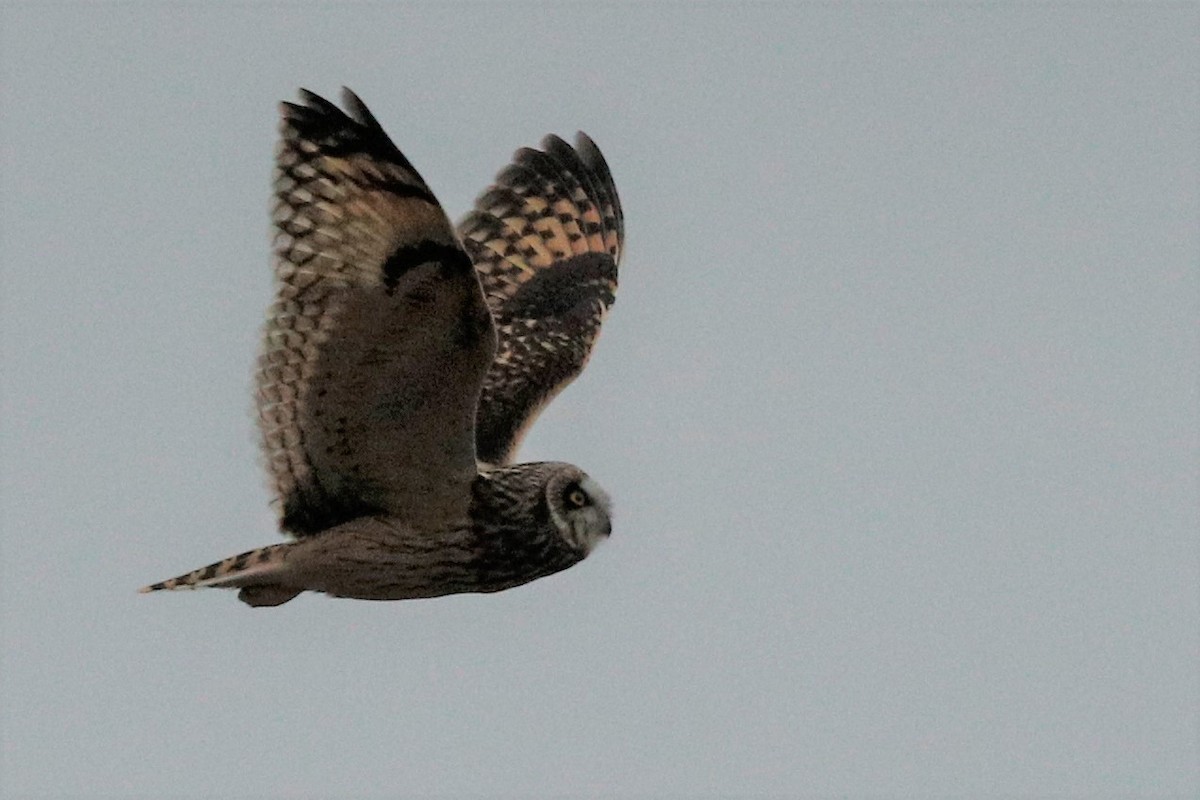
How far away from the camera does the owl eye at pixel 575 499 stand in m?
7.58

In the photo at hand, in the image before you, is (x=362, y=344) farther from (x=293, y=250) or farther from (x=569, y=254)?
(x=569, y=254)

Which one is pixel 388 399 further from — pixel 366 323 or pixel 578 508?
pixel 578 508

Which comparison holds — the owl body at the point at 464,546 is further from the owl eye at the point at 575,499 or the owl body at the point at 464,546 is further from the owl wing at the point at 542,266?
the owl wing at the point at 542,266

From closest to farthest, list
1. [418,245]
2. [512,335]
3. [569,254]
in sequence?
1. [418,245]
2. [512,335]
3. [569,254]

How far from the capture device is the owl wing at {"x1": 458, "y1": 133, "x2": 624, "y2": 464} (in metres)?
8.52

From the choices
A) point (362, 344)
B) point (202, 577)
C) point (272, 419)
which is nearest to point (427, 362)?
point (362, 344)

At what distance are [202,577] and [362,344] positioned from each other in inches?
45.2

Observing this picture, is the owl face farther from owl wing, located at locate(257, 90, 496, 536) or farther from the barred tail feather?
the barred tail feather

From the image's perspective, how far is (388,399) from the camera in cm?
713

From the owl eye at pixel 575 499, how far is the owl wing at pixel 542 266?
74 centimetres

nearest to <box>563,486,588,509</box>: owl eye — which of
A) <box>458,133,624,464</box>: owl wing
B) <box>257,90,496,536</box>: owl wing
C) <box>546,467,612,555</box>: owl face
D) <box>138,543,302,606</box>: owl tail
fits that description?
<box>546,467,612,555</box>: owl face

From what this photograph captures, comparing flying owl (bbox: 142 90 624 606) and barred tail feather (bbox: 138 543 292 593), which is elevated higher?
flying owl (bbox: 142 90 624 606)

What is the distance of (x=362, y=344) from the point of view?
701 cm

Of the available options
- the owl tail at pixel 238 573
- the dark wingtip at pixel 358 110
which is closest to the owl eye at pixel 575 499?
the owl tail at pixel 238 573
